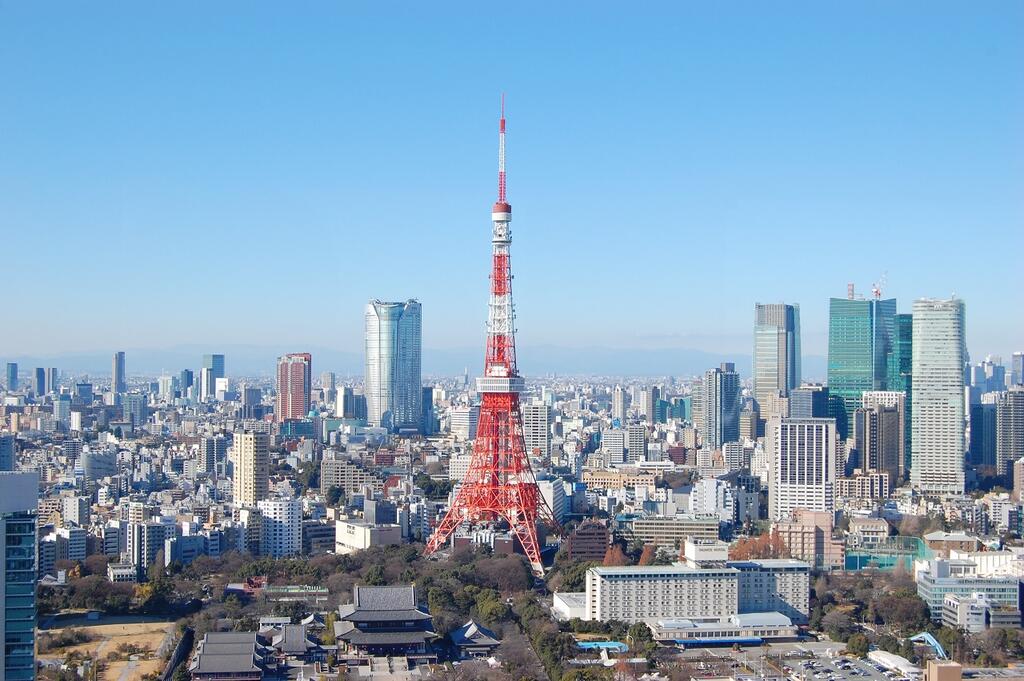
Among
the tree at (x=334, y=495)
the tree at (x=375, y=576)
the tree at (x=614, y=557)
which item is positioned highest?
the tree at (x=614, y=557)

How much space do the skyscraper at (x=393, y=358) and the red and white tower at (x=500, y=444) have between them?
685 inches

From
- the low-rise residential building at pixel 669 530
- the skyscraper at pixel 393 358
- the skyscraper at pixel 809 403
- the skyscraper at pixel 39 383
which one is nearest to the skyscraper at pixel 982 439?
the skyscraper at pixel 809 403

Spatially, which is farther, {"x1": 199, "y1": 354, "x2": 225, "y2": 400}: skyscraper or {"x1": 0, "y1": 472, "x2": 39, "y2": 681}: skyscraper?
{"x1": 199, "y1": 354, "x2": 225, "y2": 400}: skyscraper

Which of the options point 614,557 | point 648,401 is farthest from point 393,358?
point 614,557

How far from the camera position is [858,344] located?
952 inches

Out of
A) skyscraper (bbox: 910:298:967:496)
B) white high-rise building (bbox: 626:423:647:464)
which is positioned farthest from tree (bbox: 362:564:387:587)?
white high-rise building (bbox: 626:423:647:464)

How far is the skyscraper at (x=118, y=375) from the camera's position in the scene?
23328mm

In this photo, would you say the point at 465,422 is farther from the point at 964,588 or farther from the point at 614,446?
the point at 964,588

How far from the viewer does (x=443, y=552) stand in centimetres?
1334

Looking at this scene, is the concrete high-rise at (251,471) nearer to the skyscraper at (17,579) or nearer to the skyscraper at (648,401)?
the skyscraper at (17,579)

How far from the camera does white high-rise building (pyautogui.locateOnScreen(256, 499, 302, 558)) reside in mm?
14172

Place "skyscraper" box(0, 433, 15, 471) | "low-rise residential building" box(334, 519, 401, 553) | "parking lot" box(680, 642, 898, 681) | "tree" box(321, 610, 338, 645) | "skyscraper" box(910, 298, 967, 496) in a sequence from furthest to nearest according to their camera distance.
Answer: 1. "skyscraper" box(910, 298, 967, 496)
2. "skyscraper" box(0, 433, 15, 471)
3. "low-rise residential building" box(334, 519, 401, 553)
4. "tree" box(321, 610, 338, 645)
5. "parking lot" box(680, 642, 898, 681)

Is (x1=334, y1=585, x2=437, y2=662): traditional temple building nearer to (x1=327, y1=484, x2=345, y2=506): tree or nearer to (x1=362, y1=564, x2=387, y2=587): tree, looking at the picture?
(x1=362, y1=564, x2=387, y2=587): tree

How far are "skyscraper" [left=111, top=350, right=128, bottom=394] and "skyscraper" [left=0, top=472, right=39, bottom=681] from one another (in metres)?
16.0
